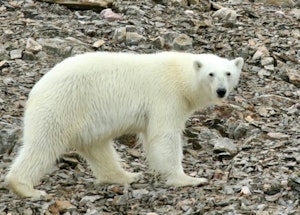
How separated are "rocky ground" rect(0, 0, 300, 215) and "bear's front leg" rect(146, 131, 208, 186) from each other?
138 millimetres

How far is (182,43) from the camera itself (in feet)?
38.5

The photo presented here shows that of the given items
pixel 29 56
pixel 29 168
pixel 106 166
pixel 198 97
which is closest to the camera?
pixel 29 168

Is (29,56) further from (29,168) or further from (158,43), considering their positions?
(29,168)

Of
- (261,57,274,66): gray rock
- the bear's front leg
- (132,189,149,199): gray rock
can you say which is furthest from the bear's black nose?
(261,57,274,66): gray rock

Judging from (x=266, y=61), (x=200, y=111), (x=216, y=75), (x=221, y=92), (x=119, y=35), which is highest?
(x=216, y=75)

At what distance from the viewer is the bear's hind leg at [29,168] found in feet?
21.7

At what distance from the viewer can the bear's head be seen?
7.01 m

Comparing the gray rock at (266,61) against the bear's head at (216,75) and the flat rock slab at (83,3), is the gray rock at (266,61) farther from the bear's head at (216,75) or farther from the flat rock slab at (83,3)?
the bear's head at (216,75)

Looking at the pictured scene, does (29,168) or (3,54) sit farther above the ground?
(29,168)

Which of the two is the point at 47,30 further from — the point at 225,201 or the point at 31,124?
the point at 225,201

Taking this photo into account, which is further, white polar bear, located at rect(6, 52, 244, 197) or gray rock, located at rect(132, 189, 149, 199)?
gray rock, located at rect(132, 189, 149, 199)

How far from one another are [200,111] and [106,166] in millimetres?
2457

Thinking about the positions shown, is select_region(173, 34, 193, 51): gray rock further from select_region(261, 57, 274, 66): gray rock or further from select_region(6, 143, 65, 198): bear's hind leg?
select_region(6, 143, 65, 198): bear's hind leg

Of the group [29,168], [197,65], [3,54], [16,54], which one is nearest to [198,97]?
[197,65]
